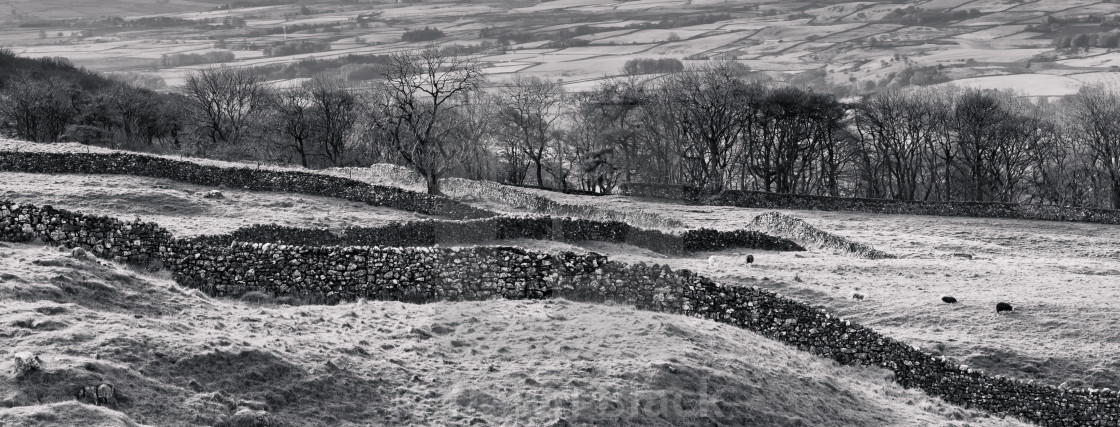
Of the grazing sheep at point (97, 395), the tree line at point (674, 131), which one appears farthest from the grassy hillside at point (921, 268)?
the tree line at point (674, 131)

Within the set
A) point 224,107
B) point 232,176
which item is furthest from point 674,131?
point 232,176

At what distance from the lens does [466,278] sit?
2364 cm

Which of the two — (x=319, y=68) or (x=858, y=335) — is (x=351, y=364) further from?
(x=319, y=68)

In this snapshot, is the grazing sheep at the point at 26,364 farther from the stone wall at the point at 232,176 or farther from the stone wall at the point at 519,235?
the stone wall at the point at 232,176

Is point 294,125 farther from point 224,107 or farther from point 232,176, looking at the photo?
point 232,176

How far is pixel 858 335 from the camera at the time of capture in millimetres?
23125

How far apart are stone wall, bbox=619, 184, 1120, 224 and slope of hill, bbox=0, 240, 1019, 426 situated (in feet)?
146

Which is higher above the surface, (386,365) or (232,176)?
(232,176)

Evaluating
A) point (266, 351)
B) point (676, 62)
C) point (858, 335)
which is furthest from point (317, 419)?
point (676, 62)

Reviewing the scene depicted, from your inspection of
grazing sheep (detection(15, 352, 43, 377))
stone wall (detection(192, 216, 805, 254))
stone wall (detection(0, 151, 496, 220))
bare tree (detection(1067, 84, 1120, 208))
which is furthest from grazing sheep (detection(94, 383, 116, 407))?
bare tree (detection(1067, 84, 1120, 208))

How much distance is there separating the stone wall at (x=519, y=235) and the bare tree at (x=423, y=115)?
13.3 m

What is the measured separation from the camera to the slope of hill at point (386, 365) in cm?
1501

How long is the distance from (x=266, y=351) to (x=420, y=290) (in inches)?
271

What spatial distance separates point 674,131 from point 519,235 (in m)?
53.7
